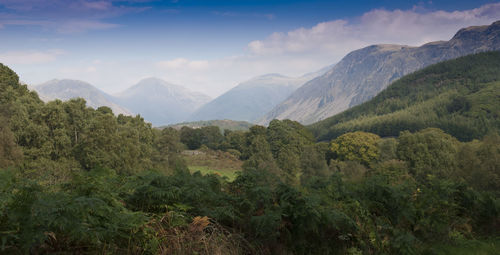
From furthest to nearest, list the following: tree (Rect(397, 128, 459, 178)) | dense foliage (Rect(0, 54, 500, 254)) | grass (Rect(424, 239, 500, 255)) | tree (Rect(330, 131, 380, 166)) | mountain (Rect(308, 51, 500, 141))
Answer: mountain (Rect(308, 51, 500, 141))
tree (Rect(330, 131, 380, 166))
tree (Rect(397, 128, 459, 178))
grass (Rect(424, 239, 500, 255))
dense foliage (Rect(0, 54, 500, 254))

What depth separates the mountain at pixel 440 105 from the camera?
9005 centimetres

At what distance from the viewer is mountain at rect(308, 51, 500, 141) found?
9005 cm

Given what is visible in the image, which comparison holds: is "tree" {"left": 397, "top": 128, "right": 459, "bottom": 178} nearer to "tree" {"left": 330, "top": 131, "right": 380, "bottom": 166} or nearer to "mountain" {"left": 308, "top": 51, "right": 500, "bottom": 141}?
"tree" {"left": 330, "top": 131, "right": 380, "bottom": 166}

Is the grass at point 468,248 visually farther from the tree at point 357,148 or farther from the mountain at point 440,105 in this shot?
the mountain at point 440,105

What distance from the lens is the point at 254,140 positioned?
2153 inches

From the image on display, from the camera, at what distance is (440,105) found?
396ft

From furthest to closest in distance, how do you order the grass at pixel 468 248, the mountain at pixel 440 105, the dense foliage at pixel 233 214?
the mountain at pixel 440 105, the grass at pixel 468 248, the dense foliage at pixel 233 214

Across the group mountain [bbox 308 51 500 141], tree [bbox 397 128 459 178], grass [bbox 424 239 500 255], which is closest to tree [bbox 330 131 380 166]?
tree [bbox 397 128 459 178]

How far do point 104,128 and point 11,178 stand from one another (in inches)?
1093

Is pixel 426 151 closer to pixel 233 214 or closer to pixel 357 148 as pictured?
pixel 357 148

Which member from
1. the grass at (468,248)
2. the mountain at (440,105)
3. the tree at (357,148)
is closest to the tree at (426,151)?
the tree at (357,148)

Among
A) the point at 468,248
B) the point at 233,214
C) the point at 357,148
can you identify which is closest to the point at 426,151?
the point at 357,148

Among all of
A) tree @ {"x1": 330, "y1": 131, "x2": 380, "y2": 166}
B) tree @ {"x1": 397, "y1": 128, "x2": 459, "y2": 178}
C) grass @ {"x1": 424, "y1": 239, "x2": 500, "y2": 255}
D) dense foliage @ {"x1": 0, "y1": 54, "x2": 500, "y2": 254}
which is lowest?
tree @ {"x1": 330, "y1": 131, "x2": 380, "y2": 166}

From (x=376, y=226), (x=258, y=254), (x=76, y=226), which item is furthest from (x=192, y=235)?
(x=376, y=226)
